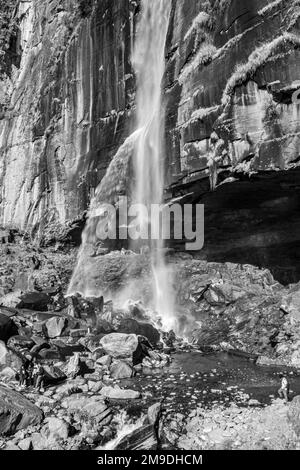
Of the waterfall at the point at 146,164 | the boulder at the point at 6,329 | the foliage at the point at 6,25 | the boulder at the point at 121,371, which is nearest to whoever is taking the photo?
the boulder at the point at 121,371

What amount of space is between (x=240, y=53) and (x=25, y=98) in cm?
2344

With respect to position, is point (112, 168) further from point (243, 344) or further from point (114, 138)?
point (243, 344)

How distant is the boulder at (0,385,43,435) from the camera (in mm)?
9164

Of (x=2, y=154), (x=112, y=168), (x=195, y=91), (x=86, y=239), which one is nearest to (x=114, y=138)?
(x=112, y=168)

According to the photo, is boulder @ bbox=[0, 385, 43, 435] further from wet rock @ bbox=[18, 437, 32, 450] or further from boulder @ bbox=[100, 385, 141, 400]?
boulder @ bbox=[100, 385, 141, 400]

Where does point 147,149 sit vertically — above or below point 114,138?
below

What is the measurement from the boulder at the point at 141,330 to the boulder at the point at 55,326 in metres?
2.51

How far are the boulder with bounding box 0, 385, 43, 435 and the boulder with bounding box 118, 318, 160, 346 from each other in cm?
774

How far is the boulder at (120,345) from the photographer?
1460cm

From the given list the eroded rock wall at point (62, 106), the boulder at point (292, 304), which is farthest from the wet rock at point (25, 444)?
the eroded rock wall at point (62, 106)

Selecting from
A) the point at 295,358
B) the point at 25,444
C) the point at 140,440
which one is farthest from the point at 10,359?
the point at 295,358

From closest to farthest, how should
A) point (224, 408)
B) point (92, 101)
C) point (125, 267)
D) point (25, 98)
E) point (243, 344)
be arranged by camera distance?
point (224, 408) < point (243, 344) < point (125, 267) < point (92, 101) < point (25, 98)

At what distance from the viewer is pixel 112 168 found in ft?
82.8

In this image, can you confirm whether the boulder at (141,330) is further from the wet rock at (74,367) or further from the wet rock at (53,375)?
the wet rock at (53,375)
